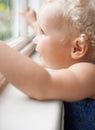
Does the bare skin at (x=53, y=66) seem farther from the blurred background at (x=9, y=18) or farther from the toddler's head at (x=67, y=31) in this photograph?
the blurred background at (x=9, y=18)

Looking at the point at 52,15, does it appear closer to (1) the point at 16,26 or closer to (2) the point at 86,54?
(2) the point at 86,54

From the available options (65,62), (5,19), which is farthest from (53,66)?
(5,19)

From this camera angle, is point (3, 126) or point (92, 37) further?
point (92, 37)

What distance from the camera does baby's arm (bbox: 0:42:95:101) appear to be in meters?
0.48

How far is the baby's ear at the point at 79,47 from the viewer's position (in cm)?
59

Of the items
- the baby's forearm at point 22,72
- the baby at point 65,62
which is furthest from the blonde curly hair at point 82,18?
the baby's forearm at point 22,72

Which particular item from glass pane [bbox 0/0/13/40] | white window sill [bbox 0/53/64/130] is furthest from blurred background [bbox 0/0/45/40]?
white window sill [bbox 0/53/64/130]

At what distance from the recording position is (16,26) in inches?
44.3

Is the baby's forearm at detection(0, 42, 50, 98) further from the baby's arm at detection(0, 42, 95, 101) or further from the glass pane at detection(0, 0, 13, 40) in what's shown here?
the glass pane at detection(0, 0, 13, 40)

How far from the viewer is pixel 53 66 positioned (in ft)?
2.14

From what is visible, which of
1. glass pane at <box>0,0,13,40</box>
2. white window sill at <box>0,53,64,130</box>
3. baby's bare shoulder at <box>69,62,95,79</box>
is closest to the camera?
white window sill at <box>0,53,64,130</box>

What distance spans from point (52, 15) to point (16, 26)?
535 millimetres

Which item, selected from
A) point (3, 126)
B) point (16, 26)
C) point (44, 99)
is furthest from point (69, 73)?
point (16, 26)

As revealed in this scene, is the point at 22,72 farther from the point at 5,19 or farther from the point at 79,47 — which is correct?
the point at 5,19
